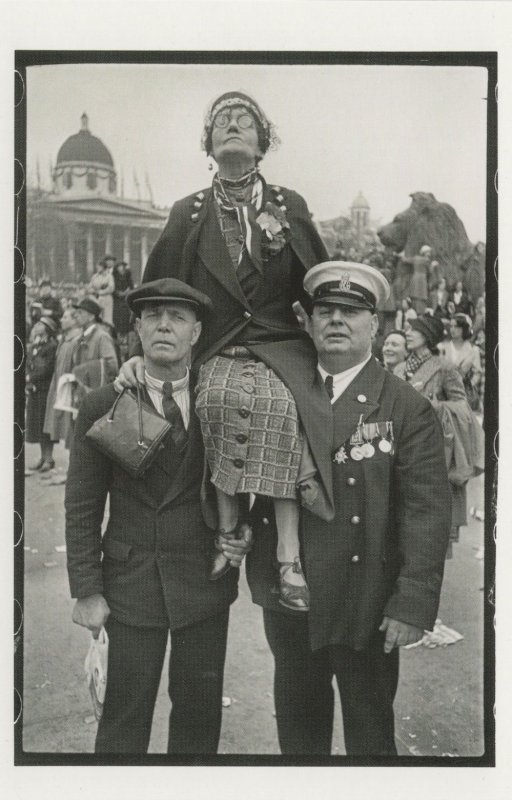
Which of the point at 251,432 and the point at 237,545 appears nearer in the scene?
the point at 251,432

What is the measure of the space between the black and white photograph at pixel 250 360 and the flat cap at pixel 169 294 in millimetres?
17

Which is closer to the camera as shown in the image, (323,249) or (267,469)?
(267,469)

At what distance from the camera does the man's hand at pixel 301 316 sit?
10.5 ft

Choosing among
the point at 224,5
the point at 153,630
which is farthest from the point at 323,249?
the point at 153,630

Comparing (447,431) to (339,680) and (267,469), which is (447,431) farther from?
(339,680)

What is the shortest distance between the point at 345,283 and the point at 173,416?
0.90 m

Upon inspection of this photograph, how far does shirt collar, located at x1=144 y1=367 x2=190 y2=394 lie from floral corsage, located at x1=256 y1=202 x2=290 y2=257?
63 cm

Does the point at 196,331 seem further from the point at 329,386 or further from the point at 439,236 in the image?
the point at 439,236

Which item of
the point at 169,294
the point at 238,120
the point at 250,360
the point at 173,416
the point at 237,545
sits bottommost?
the point at 237,545

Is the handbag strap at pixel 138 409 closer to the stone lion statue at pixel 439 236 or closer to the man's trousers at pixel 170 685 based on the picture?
the man's trousers at pixel 170 685

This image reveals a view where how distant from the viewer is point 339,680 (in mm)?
3172

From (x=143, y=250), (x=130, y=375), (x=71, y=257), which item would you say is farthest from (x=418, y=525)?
(x=71, y=257)

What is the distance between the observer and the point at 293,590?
3.02 meters

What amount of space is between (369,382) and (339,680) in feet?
4.19
